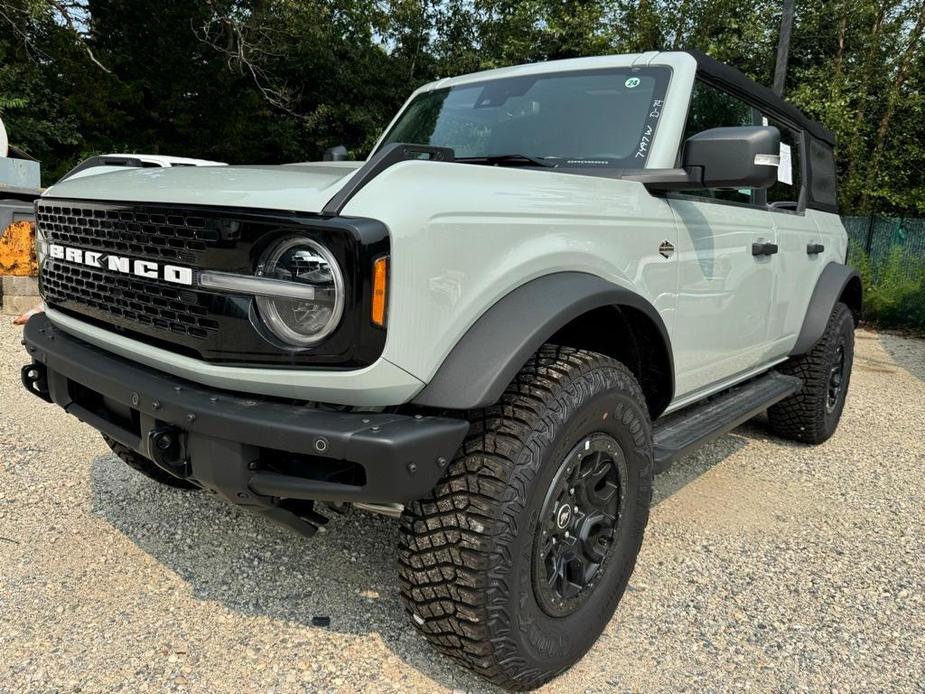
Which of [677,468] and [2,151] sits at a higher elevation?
[2,151]

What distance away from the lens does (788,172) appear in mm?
3791

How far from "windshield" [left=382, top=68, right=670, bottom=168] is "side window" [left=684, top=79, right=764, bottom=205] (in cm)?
17

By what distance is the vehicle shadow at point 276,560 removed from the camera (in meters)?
2.36

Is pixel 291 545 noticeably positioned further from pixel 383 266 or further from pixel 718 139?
pixel 718 139

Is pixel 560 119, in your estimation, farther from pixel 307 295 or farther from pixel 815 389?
pixel 815 389

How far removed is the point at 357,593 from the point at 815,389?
3.08 m

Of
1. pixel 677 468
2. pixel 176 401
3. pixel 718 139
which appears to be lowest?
pixel 677 468

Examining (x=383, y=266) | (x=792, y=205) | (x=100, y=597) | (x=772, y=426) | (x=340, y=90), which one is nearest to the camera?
(x=383, y=266)

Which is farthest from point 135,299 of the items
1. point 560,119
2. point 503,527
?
point 560,119

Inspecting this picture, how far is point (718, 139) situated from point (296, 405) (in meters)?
1.54

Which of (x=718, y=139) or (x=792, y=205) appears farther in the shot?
(x=792, y=205)

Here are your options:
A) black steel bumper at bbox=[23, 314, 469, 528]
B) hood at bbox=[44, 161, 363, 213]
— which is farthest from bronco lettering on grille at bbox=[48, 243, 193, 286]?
black steel bumper at bbox=[23, 314, 469, 528]

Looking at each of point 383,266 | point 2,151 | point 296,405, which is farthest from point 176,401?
point 2,151

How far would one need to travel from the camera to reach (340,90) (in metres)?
17.2
